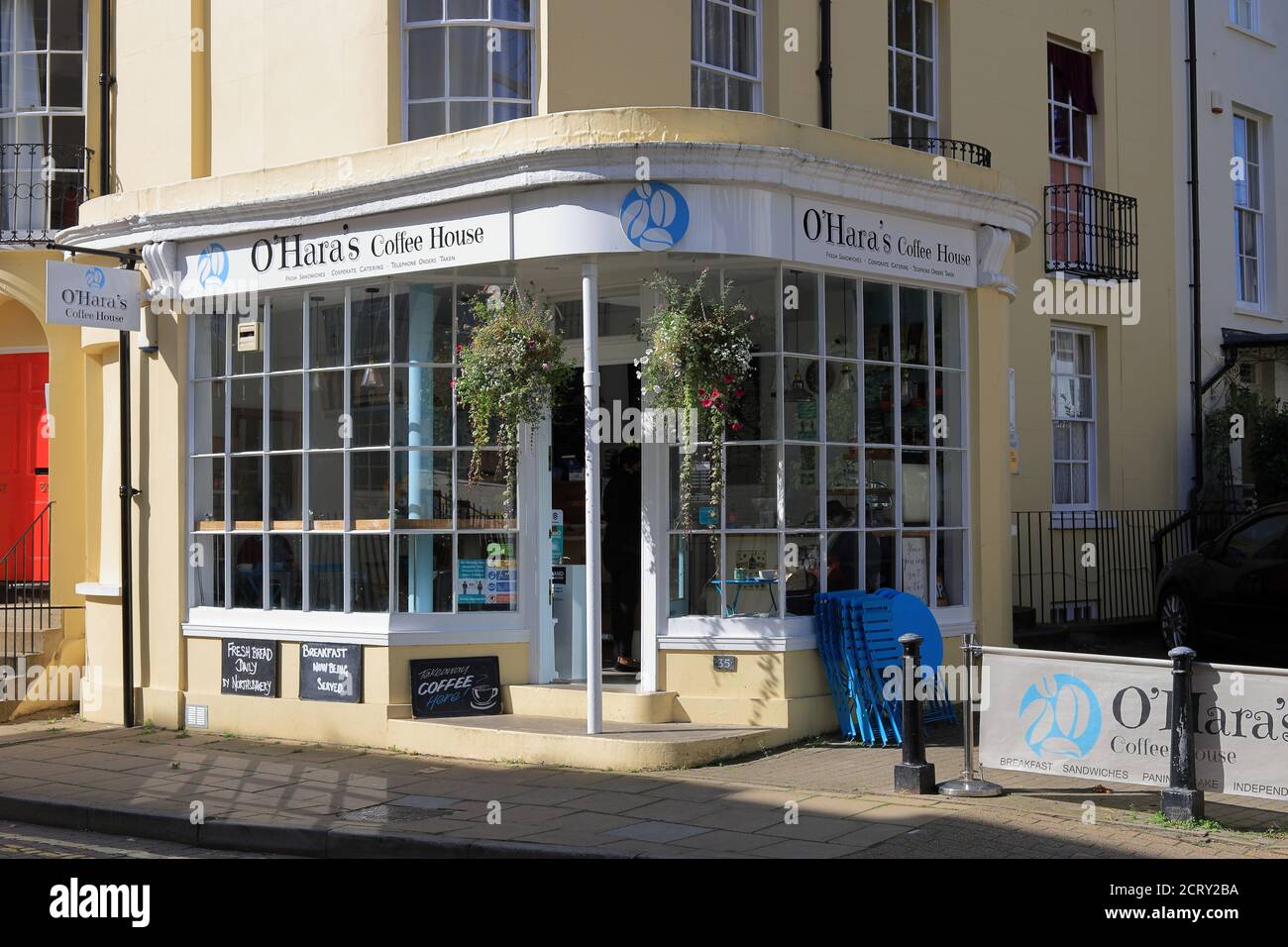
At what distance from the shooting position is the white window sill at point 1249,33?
1948 cm

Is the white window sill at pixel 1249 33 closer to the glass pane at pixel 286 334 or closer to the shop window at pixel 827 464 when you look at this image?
the shop window at pixel 827 464

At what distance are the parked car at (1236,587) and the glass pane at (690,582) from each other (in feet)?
20.6

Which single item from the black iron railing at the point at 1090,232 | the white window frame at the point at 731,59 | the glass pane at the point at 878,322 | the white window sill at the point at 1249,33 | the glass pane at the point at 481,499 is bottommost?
the glass pane at the point at 481,499

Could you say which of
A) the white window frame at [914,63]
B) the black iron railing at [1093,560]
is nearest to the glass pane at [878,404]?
the white window frame at [914,63]

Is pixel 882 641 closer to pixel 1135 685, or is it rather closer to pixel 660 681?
pixel 660 681

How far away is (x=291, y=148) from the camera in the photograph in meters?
12.4

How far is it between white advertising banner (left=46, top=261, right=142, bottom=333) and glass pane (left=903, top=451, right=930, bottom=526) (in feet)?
22.9

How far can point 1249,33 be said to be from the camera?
1986 centimetres

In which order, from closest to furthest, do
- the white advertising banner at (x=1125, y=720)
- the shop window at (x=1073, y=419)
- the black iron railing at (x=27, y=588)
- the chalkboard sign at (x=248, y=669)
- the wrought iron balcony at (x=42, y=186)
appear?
1. the white advertising banner at (x=1125, y=720)
2. the chalkboard sign at (x=248, y=669)
3. the black iron railing at (x=27, y=588)
4. the wrought iron balcony at (x=42, y=186)
5. the shop window at (x=1073, y=419)

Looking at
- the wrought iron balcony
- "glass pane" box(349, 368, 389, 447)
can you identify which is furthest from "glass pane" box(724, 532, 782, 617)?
the wrought iron balcony

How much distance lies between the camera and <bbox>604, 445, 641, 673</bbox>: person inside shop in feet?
39.2

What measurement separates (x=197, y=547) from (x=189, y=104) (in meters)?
4.09

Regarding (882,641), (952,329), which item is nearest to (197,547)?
(882,641)
